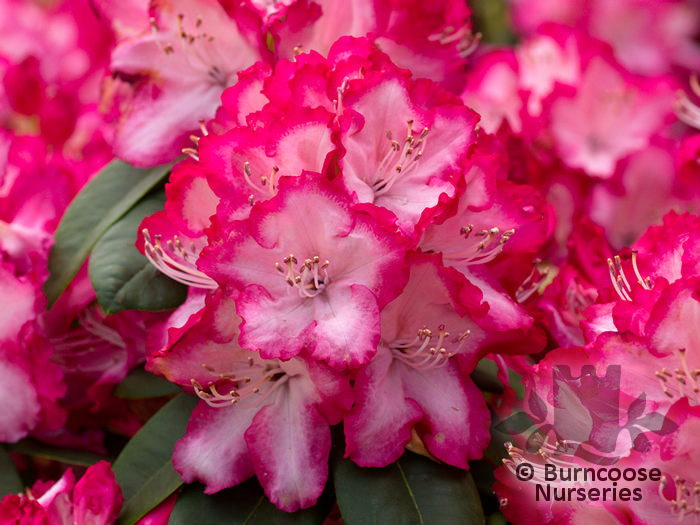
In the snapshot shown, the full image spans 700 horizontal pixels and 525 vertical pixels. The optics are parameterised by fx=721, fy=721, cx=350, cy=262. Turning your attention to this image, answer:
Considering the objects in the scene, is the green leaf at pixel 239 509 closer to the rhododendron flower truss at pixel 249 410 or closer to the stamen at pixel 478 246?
the rhododendron flower truss at pixel 249 410

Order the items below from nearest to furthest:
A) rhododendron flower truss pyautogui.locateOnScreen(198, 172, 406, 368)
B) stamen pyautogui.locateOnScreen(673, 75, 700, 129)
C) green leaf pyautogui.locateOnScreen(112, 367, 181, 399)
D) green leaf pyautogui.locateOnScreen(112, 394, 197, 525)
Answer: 1. rhododendron flower truss pyautogui.locateOnScreen(198, 172, 406, 368)
2. green leaf pyautogui.locateOnScreen(112, 394, 197, 525)
3. green leaf pyautogui.locateOnScreen(112, 367, 181, 399)
4. stamen pyautogui.locateOnScreen(673, 75, 700, 129)

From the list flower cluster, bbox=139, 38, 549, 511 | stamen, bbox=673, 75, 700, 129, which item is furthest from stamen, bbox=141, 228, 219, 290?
stamen, bbox=673, 75, 700, 129

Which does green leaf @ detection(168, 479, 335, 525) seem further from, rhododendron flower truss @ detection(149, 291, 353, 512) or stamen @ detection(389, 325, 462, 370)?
→ stamen @ detection(389, 325, 462, 370)

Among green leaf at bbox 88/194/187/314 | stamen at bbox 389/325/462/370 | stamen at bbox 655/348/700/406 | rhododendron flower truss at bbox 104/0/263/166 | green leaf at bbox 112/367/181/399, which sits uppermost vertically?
rhododendron flower truss at bbox 104/0/263/166

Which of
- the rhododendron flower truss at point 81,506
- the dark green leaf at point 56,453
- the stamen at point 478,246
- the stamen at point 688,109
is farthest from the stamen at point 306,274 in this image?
the stamen at point 688,109

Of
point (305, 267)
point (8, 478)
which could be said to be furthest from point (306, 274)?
point (8, 478)

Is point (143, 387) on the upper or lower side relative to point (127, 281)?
lower

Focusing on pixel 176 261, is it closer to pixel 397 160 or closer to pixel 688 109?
pixel 397 160
